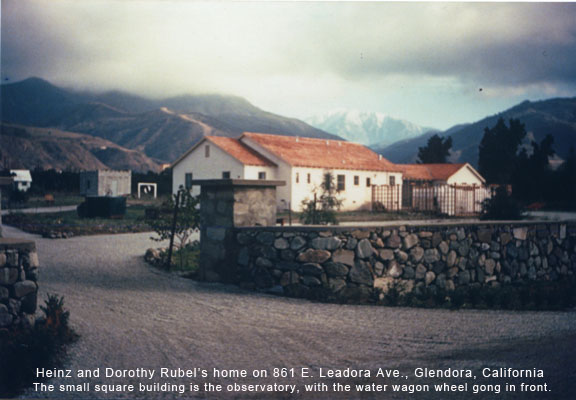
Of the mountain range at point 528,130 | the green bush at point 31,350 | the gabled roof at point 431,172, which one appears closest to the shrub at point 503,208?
the mountain range at point 528,130

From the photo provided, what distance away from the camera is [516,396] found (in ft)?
13.9

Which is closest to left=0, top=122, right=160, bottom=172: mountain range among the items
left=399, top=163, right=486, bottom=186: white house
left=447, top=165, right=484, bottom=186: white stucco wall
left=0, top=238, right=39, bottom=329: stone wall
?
left=399, top=163, right=486, bottom=186: white house

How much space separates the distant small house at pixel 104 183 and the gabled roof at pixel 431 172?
24.1m

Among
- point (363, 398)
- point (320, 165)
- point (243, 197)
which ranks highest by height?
point (320, 165)

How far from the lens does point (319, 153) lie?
114ft

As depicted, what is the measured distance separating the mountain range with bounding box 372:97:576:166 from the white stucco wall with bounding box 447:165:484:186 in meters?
7.03

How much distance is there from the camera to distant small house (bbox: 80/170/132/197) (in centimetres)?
4331

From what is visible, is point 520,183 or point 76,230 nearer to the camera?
point 76,230

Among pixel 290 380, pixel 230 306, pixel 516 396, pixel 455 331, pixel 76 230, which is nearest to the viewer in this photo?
pixel 516 396

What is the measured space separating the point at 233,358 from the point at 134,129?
182 meters

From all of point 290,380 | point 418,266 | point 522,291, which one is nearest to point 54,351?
point 290,380

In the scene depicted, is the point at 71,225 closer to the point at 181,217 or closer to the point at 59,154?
the point at 181,217

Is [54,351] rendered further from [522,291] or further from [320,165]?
[320,165]

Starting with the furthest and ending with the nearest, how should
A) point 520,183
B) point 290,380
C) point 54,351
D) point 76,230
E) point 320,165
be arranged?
point 520,183 < point 320,165 < point 76,230 < point 54,351 < point 290,380
